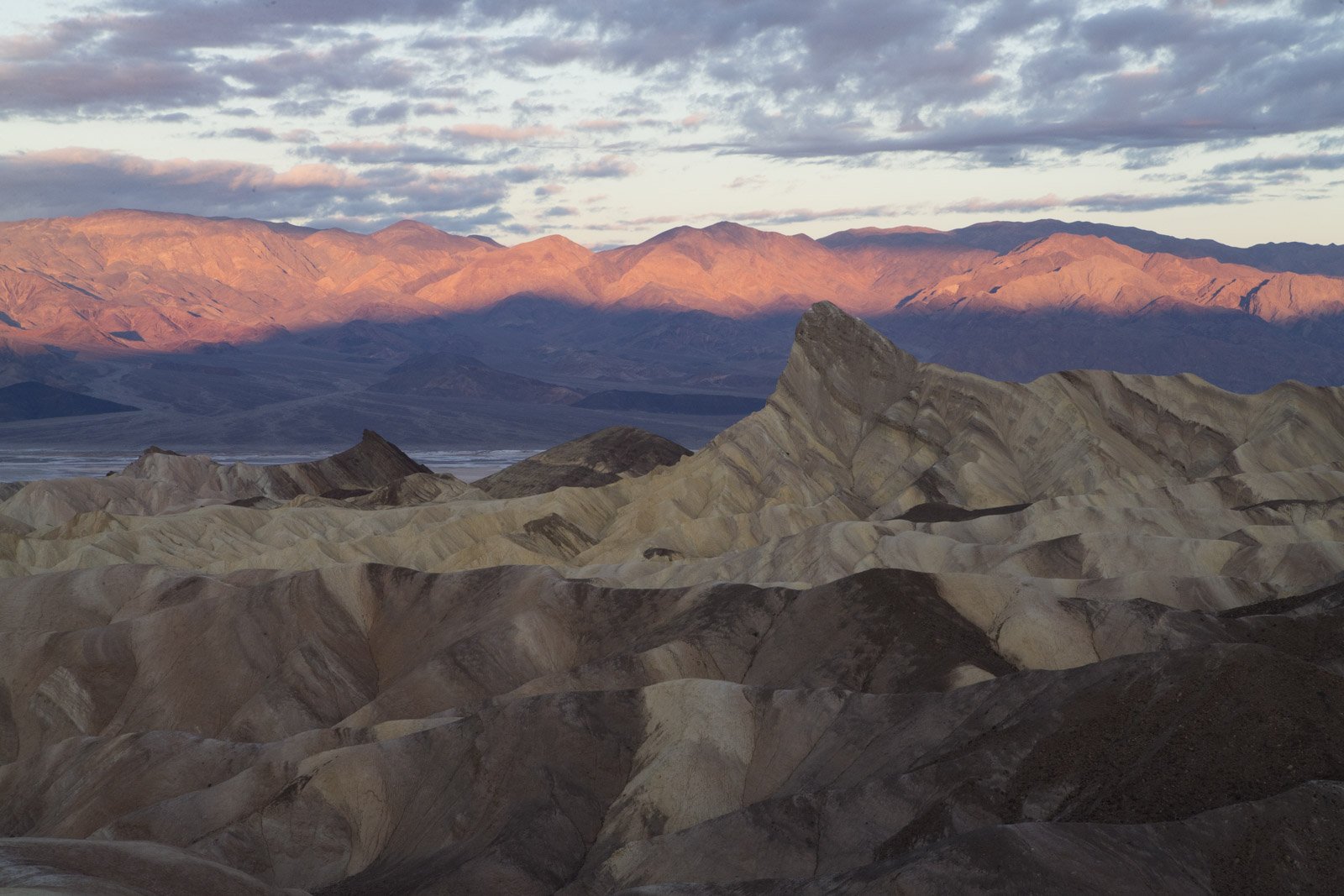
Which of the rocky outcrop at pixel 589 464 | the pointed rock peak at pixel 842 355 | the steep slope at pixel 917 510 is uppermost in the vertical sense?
the pointed rock peak at pixel 842 355

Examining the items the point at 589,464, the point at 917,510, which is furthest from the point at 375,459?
the point at 917,510

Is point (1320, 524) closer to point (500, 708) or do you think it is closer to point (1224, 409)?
point (1224, 409)

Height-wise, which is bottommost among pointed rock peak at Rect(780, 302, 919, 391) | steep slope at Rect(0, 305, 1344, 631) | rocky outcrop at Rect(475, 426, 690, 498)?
rocky outcrop at Rect(475, 426, 690, 498)

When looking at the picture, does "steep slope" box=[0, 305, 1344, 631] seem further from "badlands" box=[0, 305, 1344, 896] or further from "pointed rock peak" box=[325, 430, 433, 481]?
"pointed rock peak" box=[325, 430, 433, 481]

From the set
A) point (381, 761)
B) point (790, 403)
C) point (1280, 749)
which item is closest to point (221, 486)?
point (790, 403)

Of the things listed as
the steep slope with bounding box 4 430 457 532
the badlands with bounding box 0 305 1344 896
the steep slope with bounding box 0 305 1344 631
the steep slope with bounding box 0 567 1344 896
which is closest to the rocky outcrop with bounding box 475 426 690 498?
the steep slope with bounding box 4 430 457 532

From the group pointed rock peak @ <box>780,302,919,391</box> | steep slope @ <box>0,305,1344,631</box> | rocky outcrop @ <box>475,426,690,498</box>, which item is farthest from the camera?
rocky outcrop @ <box>475,426,690,498</box>

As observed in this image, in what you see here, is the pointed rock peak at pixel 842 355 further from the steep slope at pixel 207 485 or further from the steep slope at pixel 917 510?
the steep slope at pixel 207 485

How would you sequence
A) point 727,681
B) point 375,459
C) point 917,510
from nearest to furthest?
point 727,681, point 917,510, point 375,459

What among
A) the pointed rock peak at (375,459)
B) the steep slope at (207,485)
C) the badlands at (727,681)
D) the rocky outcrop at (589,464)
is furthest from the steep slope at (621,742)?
the pointed rock peak at (375,459)

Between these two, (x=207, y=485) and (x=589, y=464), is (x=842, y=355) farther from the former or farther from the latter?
(x=207, y=485)
